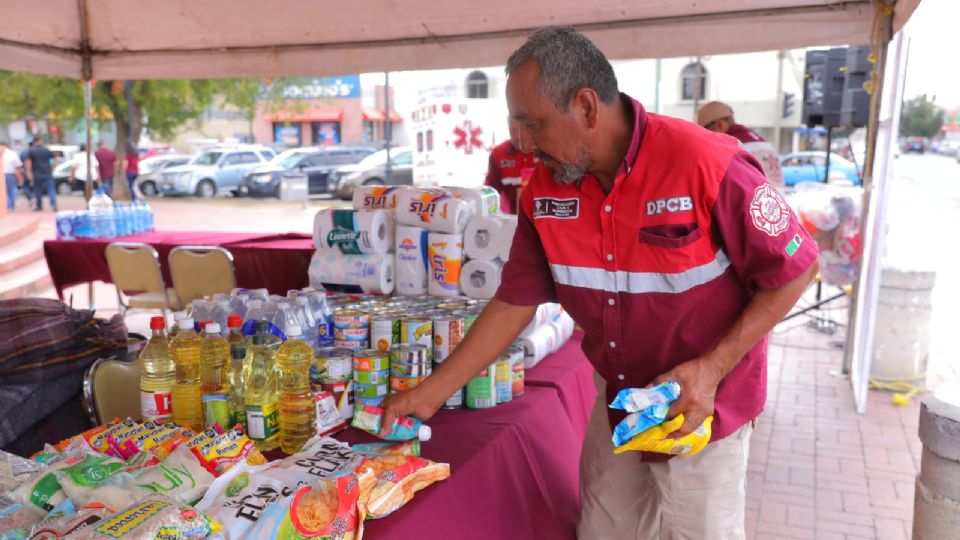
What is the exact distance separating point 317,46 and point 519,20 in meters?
1.56

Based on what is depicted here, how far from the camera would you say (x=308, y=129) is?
136 feet

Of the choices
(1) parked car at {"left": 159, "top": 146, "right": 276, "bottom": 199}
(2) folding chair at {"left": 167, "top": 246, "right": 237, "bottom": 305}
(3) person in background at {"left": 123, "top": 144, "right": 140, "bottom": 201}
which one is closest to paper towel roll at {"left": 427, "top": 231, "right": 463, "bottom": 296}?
(2) folding chair at {"left": 167, "top": 246, "right": 237, "bottom": 305}

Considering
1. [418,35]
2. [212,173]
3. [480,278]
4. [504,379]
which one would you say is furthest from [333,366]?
[212,173]

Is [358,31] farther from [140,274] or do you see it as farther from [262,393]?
[262,393]

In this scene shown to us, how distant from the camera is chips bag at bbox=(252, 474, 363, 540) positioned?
5.00 feet

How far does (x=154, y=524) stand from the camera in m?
1.39

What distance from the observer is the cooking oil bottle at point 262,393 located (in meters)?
2.01

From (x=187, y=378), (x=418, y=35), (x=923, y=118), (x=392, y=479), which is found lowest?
(x=392, y=479)

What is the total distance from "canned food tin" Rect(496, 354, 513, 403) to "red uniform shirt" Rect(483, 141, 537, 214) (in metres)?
4.00

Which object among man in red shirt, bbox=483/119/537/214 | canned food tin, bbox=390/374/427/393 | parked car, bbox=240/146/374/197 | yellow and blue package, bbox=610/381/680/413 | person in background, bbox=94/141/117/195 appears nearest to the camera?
yellow and blue package, bbox=610/381/680/413

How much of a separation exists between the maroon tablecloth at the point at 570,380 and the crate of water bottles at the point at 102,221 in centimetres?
460

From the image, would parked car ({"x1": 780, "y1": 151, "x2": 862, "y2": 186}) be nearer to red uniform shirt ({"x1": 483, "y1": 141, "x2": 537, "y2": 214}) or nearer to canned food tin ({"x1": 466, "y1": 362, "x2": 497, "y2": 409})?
red uniform shirt ({"x1": 483, "y1": 141, "x2": 537, "y2": 214})

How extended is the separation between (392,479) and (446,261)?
69.8 inches

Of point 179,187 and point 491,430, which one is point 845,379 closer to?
point 491,430
